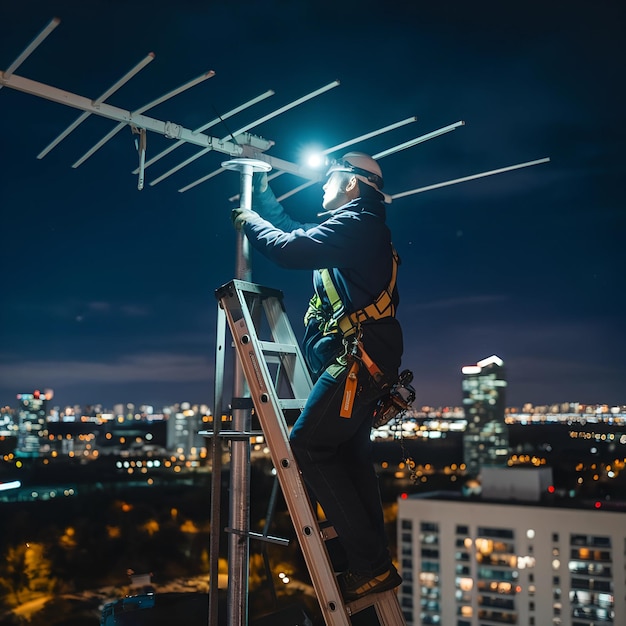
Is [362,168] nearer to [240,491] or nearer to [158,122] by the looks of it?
[158,122]

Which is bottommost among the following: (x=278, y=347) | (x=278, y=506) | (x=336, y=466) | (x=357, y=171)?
(x=278, y=506)

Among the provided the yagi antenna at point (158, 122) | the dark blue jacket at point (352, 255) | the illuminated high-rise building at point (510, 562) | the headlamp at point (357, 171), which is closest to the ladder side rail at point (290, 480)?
the dark blue jacket at point (352, 255)

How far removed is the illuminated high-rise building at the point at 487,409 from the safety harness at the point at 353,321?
13.9 metres

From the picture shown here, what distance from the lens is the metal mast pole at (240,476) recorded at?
2.75m

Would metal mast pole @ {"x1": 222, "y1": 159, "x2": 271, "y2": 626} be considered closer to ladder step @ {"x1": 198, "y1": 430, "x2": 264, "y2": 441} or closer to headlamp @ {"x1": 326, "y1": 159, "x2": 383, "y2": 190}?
ladder step @ {"x1": 198, "y1": 430, "x2": 264, "y2": 441}

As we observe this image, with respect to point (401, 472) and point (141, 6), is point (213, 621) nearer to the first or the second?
point (141, 6)

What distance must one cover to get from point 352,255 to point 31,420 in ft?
64.7

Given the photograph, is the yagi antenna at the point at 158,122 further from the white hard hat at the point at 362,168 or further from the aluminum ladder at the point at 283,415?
the aluminum ladder at the point at 283,415

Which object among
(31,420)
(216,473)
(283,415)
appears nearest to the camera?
(283,415)

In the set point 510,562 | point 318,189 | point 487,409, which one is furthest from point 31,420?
point 318,189

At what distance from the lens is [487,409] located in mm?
18703

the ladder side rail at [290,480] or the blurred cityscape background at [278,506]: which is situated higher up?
the ladder side rail at [290,480]

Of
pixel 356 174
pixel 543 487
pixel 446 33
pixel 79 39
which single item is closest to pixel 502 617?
pixel 543 487

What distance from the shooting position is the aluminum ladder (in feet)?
7.66
